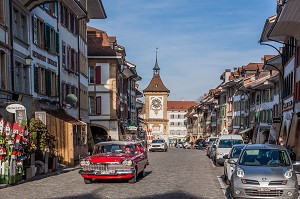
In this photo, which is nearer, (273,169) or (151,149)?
(273,169)

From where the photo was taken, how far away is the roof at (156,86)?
136562 millimetres

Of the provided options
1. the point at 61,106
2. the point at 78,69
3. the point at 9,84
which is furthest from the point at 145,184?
the point at 78,69

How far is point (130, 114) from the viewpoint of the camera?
73.3 m

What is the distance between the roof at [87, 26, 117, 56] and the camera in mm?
52375

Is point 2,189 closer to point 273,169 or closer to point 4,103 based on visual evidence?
point 4,103

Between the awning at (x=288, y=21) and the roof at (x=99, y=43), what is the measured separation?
21.4m

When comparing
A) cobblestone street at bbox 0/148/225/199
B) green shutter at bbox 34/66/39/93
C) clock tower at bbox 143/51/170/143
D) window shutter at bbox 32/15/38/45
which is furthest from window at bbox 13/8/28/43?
clock tower at bbox 143/51/170/143

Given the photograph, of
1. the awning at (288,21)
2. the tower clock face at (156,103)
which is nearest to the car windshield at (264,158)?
the awning at (288,21)

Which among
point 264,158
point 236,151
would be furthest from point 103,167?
point 264,158

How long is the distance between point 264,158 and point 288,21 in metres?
17.5

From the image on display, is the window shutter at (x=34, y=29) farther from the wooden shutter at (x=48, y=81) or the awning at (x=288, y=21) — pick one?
the awning at (x=288, y=21)

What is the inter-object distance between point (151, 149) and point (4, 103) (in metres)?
35.5

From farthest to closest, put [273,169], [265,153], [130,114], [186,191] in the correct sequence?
[130,114]
[186,191]
[265,153]
[273,169]

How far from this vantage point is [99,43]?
182 feet
